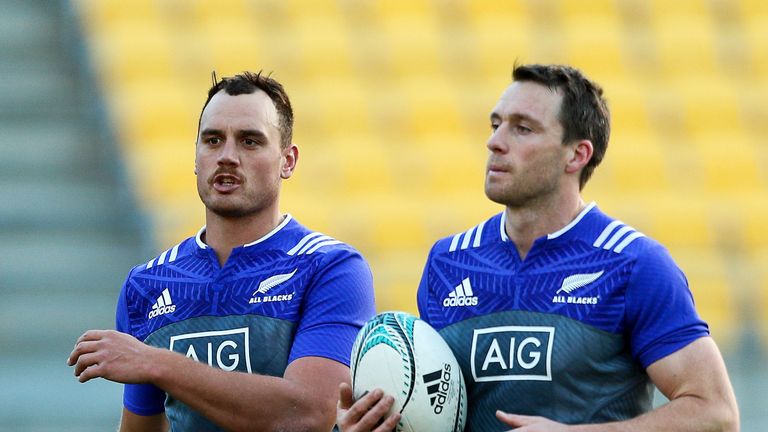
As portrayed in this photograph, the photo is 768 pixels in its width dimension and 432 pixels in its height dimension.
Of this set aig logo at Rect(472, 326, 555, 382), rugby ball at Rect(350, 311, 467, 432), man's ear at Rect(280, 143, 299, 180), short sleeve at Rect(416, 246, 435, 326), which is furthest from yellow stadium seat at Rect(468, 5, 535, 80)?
rugby ball at Rect(350, 311, 467, 432)

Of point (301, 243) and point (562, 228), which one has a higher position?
point (562, 228)

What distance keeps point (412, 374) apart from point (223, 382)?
2.03 feet

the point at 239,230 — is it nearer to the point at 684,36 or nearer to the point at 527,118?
the point at 527,118

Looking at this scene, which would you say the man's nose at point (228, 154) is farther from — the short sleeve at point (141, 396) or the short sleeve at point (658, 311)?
the short sleeve at point (658, 311)

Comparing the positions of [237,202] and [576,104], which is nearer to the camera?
[576,104]

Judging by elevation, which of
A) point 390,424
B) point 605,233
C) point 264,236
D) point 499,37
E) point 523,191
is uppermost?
point 499,37

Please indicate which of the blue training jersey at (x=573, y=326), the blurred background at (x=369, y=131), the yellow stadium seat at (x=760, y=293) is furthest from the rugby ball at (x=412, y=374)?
the yellow stadium seat at (x=760, y=293)

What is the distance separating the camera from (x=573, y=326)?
3.99 metres

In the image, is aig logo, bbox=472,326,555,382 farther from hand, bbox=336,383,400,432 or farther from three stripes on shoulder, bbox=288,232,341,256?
three stripes on shoulder, bbox=288,232,341,256

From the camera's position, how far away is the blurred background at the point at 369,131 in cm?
991

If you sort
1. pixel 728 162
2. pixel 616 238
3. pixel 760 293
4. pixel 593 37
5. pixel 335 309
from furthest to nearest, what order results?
pixel 593 37, pixel 728 162, pixel 760 293, pixel 335 309, pixel 616 238

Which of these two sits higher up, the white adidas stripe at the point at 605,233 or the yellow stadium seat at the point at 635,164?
the white adidas stripe at the point at 605,233

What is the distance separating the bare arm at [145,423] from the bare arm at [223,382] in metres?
0.62

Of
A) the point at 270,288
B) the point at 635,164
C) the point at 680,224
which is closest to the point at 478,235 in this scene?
the point at 270,288
